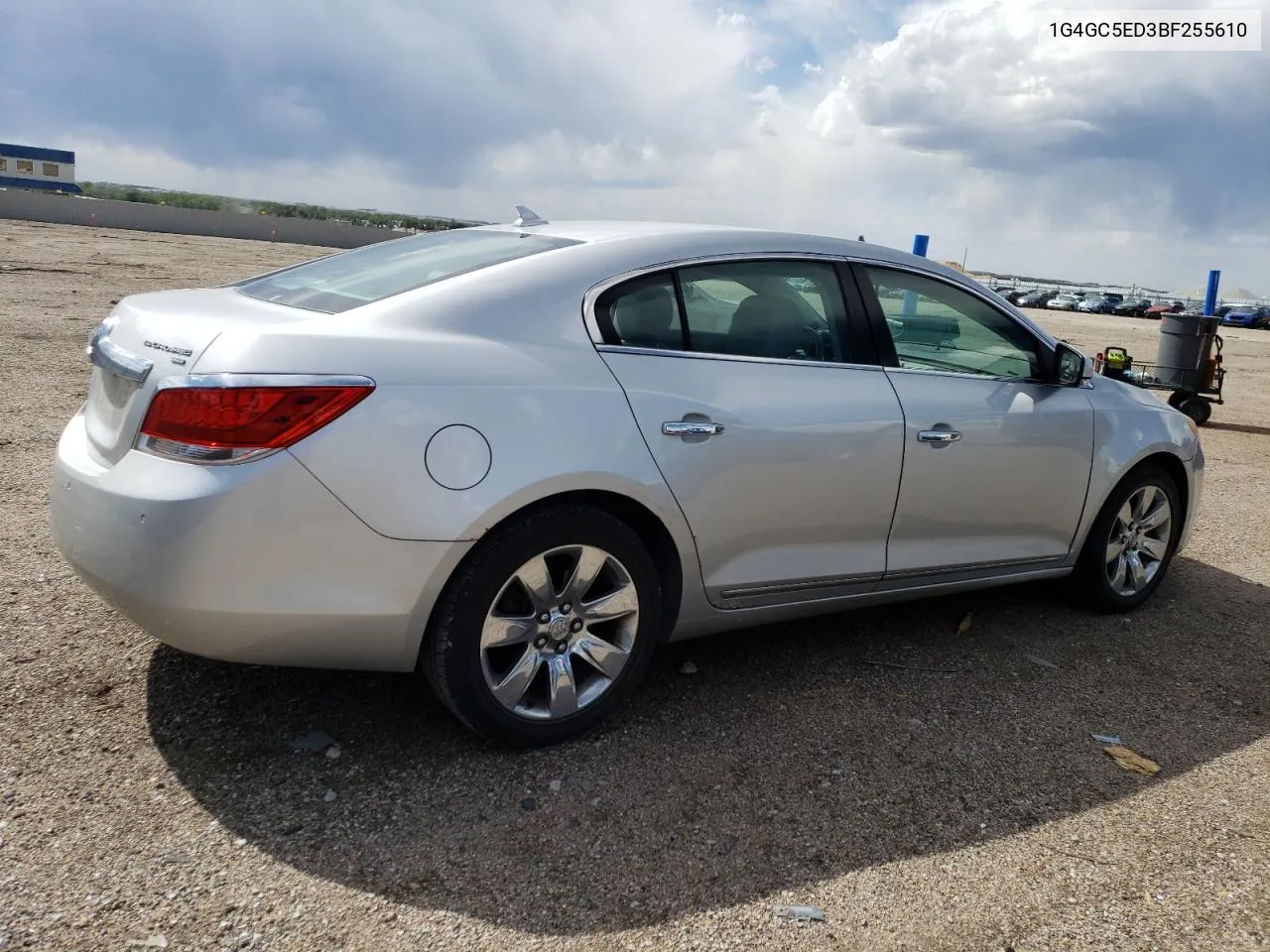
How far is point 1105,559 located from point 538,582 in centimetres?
302

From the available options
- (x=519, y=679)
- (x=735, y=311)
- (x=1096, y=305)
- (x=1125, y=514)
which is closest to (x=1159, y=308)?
(x=1096, y=305)

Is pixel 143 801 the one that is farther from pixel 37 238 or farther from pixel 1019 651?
pixel 37 238

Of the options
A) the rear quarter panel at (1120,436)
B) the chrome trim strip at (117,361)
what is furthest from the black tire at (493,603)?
the rear quarter panel at (1120,436)

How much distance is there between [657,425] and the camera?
3359 millimetres

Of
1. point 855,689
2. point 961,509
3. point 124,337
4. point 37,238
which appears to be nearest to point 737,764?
point 855,689

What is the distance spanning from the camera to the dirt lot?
261 centimetres

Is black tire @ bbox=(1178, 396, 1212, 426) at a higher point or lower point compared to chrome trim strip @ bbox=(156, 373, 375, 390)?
lower

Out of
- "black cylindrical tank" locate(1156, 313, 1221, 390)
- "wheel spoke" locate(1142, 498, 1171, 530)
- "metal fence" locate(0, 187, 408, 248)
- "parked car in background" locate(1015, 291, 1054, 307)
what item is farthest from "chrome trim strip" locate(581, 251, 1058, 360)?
"parked car in background" locate(1015, 291, 1054, 307)

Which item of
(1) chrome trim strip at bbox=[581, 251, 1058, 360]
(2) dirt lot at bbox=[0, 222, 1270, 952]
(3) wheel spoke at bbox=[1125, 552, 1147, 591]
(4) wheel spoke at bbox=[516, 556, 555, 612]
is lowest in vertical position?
(2) dirt lot at bbox=[0, 222, 1270, 952]

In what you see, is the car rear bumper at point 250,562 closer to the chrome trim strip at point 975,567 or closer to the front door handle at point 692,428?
the front door handle at point 692,428

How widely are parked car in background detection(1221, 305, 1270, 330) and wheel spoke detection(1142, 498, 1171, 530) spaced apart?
5438cm

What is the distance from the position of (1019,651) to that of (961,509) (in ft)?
2.54

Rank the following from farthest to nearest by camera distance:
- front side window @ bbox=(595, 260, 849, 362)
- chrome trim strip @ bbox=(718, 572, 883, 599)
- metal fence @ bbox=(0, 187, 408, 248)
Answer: metal fence @ bbox=(0, 187, 408, 248), chrome trim strip @ bbox=(718, 572, 883, 599), front side window @ bbox=(595, 260, 849, 362)

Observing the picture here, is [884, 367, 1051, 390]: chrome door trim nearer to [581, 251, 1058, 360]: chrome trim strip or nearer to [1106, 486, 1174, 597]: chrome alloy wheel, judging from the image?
[581, 251, 1058, 360]: chrome trim strip
